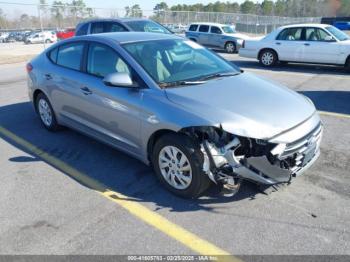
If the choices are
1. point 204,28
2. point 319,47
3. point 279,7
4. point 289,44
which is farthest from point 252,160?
point 279,7

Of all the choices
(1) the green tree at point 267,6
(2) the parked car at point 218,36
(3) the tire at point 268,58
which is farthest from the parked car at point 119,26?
(1) the green tree at point 267,6

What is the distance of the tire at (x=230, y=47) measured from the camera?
1829 centimetres

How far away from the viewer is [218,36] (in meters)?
18.7

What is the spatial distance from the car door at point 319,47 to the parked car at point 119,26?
16.2 ft

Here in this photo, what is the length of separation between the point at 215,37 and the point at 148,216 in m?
16.7

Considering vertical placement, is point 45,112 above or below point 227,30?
below

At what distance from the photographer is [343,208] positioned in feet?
11.3

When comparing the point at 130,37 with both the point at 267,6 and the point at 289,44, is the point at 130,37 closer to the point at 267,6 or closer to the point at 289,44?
the point at 289,44

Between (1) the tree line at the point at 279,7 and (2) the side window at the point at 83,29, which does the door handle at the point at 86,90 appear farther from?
(1) the tree line at the point at 279,7

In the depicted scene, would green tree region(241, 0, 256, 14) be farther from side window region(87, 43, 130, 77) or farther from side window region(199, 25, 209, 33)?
side window region(87, 43, 130, 77)

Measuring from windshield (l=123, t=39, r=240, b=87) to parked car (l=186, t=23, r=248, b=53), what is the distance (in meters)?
13.9

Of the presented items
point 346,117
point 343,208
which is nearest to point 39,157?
point 343,208

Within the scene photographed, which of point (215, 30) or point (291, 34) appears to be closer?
point (291, 34)

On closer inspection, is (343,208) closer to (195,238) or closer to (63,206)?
(195,238)
